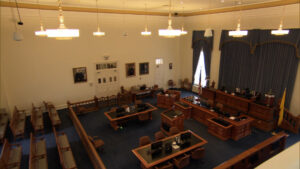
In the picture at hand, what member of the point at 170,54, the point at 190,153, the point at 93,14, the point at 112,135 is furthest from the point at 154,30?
the point at 190,153

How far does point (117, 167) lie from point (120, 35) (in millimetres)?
8418

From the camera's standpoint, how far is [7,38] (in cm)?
900

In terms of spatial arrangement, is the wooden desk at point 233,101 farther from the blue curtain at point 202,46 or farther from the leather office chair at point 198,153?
the leather office chair at point 198,153

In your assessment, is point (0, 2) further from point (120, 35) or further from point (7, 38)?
point (120, 35)

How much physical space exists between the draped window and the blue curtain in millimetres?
1002

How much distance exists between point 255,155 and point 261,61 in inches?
238

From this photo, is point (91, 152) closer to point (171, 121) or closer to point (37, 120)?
point (171, 121)

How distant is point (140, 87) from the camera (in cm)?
1270

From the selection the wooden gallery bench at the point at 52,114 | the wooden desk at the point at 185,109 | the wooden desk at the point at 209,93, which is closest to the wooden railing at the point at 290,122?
the wooden desk at the point at 209,93

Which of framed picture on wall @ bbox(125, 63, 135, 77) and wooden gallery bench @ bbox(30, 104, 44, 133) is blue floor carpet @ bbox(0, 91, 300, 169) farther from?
framed picture on wall @ bbox(125, 63, 135, 77)

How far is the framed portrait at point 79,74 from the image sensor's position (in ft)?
36.1

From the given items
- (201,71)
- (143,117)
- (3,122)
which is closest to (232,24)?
(201,71)

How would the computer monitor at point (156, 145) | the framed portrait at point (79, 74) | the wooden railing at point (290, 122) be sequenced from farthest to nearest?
the framed portrait at point (79, 74) < the wooden railing at point (290, 122) < the computer monitor at point (156, 145)

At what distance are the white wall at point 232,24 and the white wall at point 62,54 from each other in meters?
2.32
